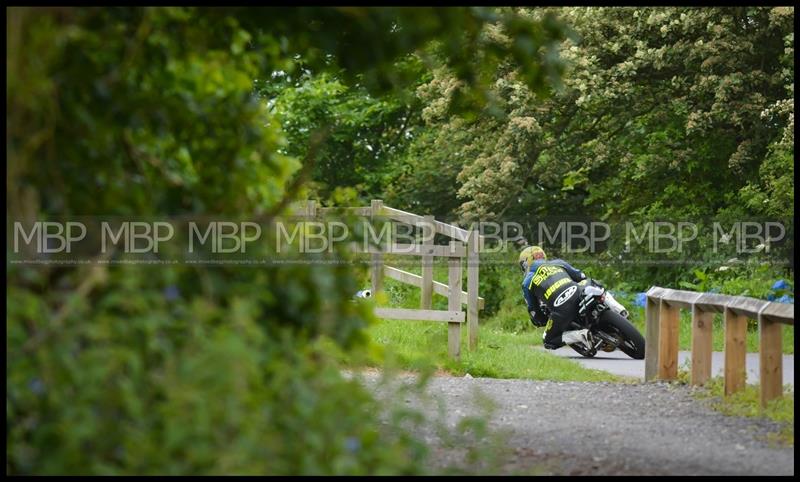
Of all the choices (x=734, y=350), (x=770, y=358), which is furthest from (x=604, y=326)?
(x=770, y=358)

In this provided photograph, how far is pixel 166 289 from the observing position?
12.8ft

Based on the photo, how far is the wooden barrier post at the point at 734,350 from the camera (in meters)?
8.73

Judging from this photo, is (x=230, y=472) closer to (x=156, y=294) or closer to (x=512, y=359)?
(x=156, y=294)

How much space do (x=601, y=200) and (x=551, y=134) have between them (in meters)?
3.01

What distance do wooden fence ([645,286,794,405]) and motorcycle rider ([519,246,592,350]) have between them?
2462 millimetres

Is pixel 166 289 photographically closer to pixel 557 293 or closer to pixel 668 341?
pixel 668 341

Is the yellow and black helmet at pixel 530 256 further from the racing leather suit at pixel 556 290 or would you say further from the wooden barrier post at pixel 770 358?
the wooden barrier post at pixel 770 358

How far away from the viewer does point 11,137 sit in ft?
12.7

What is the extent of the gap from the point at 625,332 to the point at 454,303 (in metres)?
1.99

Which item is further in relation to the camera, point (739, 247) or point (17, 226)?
point (739, 247)

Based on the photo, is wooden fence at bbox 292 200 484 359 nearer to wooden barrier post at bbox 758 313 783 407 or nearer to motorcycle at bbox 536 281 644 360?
motorcycle at bbox 536 281 644 360

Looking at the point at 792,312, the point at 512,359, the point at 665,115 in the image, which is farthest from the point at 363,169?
the point at 792,312

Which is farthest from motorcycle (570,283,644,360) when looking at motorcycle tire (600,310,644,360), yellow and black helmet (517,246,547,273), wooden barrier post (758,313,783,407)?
wooden barrier post (758,313,783,407)

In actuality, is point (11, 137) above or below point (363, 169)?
below
